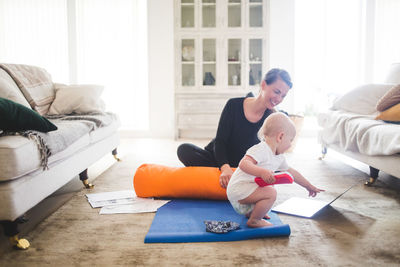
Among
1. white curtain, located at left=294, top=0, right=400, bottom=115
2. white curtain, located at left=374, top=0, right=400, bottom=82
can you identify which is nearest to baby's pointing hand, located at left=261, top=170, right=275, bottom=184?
white curtain, located at left=294, top=0, right=400, bottom=115

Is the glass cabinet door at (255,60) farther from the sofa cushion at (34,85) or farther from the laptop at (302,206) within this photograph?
the laptop at (302,206)

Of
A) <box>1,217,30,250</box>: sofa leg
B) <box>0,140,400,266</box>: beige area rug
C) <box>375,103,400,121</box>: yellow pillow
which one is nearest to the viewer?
<box>0,140,400,266</box>: beige area rug

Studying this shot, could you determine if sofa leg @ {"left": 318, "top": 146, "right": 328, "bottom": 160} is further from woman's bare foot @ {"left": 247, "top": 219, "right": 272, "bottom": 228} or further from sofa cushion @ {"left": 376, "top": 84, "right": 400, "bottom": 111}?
woman's bare foot @ {"left": 247, "top": 219, "right": 272, "bottom": 228}

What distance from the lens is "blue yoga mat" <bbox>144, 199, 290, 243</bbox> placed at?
59.7 inches

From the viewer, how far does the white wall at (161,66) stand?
480cm

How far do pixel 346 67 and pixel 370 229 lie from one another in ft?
12.4

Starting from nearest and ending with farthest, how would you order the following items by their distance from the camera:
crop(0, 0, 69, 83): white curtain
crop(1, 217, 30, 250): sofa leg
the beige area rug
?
the beige area rug < crop(1, 217, 30, 250): sofa leg < crop(0, 0, 69, 83): white curtain

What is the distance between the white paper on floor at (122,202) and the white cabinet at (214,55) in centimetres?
242

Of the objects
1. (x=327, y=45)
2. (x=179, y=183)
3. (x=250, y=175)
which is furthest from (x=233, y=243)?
(x=327, y=45)

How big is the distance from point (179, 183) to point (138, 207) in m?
0.26

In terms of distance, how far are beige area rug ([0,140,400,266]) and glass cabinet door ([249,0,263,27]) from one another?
2799mm

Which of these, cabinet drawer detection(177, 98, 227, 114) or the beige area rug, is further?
cabinet drawer detection(177, 98, 227, 114)

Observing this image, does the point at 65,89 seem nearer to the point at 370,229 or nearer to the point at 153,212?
the point at 153,212

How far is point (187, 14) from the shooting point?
446 centimetres
